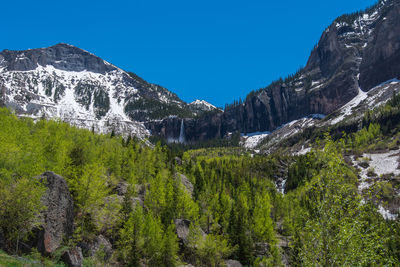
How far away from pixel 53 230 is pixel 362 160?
563 ft

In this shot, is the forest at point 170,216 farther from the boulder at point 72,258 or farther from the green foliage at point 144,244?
the boulder at point 72,258

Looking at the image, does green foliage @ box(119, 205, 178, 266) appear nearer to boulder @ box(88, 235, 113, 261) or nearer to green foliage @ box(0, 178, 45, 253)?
boulder @ box(88, 235, 113, 261)

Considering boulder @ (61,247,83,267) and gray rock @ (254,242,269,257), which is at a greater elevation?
boulder @ (61,247,83,267)

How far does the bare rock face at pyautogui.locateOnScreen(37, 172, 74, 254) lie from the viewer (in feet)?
80.3

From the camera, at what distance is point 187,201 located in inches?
2233

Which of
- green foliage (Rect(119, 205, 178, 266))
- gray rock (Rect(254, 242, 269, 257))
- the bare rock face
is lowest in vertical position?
gray rock (Rect(254, 242, 269, 257))

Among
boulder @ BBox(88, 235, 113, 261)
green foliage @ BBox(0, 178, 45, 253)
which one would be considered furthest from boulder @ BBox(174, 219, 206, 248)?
green foliage @ BBox(0, 178, 45, 253)

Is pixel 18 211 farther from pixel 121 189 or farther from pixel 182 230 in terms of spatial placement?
pixel 121 189

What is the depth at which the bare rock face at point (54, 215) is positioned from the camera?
24484mm

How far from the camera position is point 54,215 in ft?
87.5

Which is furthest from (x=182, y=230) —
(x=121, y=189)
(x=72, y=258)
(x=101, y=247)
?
(x=72, y=258)

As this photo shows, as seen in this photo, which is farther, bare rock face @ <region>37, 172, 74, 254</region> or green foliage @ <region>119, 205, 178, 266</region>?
green foliage @ <region>119, 205, 178, 266</region>

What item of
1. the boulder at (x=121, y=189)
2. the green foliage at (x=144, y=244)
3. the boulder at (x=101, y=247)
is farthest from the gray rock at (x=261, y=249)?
the boulder at (x=101, y=247)

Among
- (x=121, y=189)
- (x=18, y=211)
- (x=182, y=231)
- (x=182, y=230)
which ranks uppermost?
(x=121, y=189)
